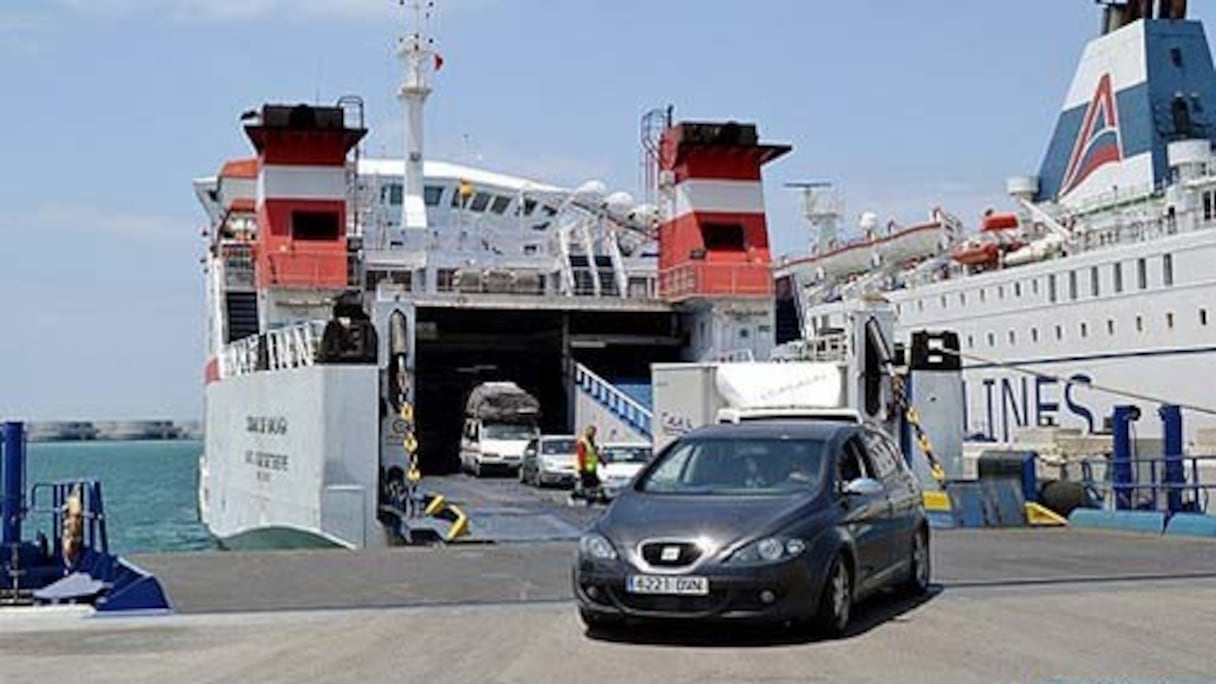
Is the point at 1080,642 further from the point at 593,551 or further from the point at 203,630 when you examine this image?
the point at 203,630

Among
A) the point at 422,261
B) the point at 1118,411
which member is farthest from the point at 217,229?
the point at 1118,411

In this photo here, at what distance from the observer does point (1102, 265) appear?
4241 centimetres

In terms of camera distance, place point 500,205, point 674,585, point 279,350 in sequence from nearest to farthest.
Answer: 1. point 674,585
2. point 279,350
3. point 500,205

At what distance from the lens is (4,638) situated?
10055 mm

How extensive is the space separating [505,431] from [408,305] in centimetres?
1524

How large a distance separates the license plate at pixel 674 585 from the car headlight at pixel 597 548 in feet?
0.91

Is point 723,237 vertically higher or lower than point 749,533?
higher

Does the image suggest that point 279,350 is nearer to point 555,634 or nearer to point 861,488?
point 555,634

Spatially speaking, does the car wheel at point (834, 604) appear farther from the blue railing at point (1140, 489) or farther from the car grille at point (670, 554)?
the blue railing at point (1140, 489)

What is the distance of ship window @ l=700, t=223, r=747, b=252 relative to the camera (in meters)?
30.6

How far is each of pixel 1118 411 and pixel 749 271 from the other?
1116cm

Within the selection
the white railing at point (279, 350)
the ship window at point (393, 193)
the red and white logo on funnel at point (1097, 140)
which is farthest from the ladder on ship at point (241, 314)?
the red and white logo on funnel at point (1097, 140)


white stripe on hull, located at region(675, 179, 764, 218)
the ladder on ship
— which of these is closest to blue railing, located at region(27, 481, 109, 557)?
the ladder on ship

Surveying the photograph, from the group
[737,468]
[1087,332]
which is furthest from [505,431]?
[737,468]
